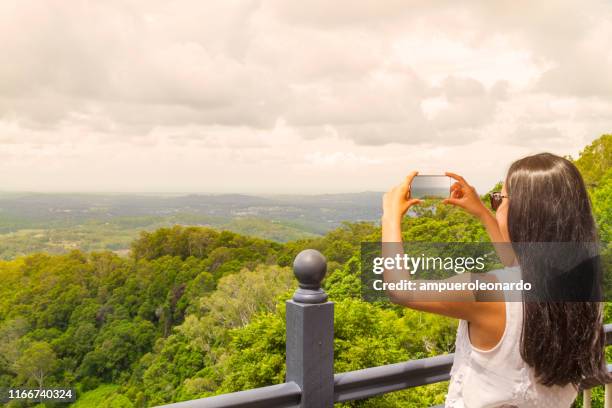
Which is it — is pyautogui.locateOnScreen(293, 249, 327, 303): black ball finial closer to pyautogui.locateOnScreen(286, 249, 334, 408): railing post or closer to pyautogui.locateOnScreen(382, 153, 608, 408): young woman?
pyautogui.locateOnScreen(286, 249, 334, 408): railing post

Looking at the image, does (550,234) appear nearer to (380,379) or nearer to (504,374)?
(504,374)

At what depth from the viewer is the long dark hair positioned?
1.28 metres

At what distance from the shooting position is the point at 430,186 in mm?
1521

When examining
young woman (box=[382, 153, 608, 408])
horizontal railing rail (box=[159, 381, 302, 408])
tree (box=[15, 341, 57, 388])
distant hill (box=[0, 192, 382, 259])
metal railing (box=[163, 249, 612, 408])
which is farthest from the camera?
distant hill (box=[0, 192, 382, 259])

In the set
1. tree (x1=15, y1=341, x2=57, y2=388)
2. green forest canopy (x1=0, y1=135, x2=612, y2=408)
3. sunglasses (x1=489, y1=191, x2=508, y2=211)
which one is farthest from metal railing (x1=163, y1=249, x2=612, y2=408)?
tree (x1=15, y1=341, x2=57, y2=388)

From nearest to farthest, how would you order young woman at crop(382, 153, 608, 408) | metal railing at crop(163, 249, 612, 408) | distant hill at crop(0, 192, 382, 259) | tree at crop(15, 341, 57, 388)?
1. young woman at crop(382, 153, 608, 408)
2. metal railing at crop(163, 249, 612, 408)
3. tree at crop(15, 341, 57, 388)
4. distant hill at crop(0, 192, 382, 259)

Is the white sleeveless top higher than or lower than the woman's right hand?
lower

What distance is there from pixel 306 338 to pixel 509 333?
0.69 meters

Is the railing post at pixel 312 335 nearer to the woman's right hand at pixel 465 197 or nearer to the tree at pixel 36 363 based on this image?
the woman's right hand at pixel 465 197

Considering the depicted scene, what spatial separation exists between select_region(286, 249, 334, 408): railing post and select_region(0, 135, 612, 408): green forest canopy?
25193mm

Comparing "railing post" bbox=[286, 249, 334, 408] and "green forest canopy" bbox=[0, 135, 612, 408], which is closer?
"railing post" bbox=[286, 249, 334, 408]

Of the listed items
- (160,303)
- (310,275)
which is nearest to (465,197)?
(310,275)

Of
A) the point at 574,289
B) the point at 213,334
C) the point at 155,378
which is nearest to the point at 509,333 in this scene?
the point at 574,289

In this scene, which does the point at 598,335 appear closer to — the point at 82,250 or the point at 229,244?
the point at 229,244
